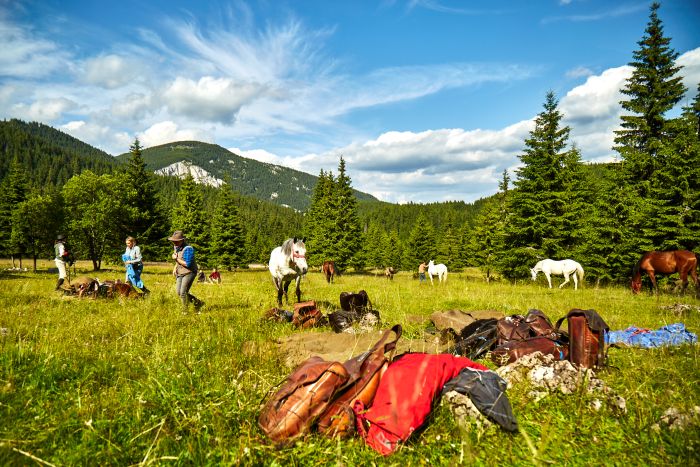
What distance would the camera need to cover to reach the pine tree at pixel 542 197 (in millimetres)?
24109

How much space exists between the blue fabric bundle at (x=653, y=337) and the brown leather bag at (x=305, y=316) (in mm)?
5781

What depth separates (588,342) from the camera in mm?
4727

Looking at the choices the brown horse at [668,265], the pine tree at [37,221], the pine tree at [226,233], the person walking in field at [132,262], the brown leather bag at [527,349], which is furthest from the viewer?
the pine tree at [226,233]

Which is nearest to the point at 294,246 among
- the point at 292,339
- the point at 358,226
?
the point at 292,339

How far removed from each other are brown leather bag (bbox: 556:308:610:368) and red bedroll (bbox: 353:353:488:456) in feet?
7.98

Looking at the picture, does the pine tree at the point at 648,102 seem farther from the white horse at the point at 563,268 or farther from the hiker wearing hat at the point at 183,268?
the hiker wearing hat at the point at 183,268

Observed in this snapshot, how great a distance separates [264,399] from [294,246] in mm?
7155

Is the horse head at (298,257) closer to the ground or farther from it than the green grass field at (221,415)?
farther from it

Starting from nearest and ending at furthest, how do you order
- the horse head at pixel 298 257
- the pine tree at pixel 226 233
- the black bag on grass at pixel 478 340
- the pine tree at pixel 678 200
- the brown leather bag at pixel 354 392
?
1. the brown leather bag at pixel 354 392
2. the black bag on grass at pixel 478 340
3. the horse head at pixel 298 257
4. the pine tree at pixel 678 200
5. the pine tree at pixel 226 233

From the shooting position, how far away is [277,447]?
9.07 feet

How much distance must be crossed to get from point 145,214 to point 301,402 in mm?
39695

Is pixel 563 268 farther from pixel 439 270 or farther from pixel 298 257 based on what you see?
pixel 298 257

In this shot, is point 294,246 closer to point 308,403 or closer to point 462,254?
point 308,403

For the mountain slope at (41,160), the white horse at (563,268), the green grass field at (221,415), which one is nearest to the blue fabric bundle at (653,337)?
the green grass field at (221,415)
